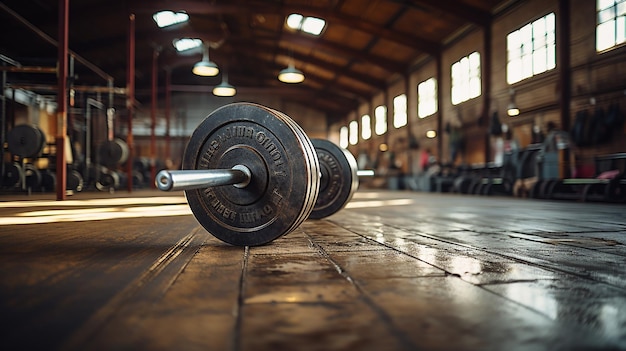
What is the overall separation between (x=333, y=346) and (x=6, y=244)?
7.41ft

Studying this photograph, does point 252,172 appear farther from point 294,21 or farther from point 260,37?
point 260,37

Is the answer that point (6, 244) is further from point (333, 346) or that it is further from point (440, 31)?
point (440, 31)

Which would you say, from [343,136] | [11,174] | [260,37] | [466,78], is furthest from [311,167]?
[343,136]

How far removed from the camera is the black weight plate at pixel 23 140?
962cm

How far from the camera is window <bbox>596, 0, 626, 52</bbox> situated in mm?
7856

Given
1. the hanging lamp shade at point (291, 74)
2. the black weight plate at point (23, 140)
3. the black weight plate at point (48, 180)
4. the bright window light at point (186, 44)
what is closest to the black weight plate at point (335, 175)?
the hanging lamp shade at point (291, 74)

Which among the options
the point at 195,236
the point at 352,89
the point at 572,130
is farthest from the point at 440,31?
the point at 195,236

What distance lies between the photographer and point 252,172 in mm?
2273

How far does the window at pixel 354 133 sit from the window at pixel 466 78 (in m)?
10.4

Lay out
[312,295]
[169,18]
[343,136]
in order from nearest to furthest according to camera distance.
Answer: [312,295]
[169,18]
[343,136]

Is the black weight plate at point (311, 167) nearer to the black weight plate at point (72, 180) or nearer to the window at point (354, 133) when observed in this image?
the black weight plate at point (72, 180)

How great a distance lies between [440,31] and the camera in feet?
44.4

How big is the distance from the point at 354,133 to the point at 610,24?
55.6ft

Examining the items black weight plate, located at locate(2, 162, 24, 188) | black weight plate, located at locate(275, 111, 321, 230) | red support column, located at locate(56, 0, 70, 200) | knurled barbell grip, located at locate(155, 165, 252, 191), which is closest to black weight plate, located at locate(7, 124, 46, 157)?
black weight plate, located at locate(2, 162, 24, 188)
